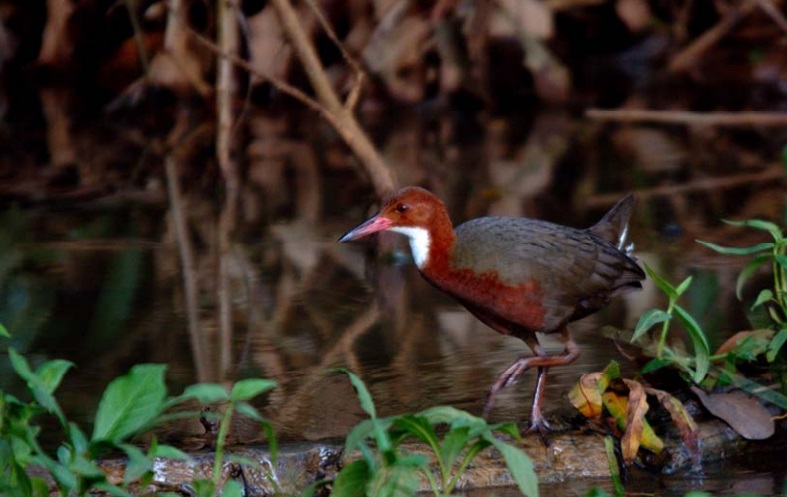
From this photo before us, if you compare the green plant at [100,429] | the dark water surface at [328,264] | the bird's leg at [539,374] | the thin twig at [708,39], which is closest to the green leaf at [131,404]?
the green plant at [100,429]

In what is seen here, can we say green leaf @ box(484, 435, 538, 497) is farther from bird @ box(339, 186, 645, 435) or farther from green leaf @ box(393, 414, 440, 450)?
bird @ box(339, 186, 645, 435)

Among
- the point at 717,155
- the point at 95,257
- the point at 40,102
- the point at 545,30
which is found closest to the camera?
the point at 95,257

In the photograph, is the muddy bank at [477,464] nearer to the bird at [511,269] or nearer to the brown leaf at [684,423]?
the brown leaf at [684,423]

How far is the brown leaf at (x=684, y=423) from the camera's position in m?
4.07

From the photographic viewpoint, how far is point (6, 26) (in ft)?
45.2

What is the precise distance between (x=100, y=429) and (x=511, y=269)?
166cm

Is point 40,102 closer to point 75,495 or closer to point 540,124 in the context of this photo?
point 540,124

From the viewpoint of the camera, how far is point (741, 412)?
4.23m

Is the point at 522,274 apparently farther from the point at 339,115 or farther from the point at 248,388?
the point at 339,115

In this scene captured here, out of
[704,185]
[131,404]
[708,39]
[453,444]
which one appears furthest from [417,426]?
[708,39]

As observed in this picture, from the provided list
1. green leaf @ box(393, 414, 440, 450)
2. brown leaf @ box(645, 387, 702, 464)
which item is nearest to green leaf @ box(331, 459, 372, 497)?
green leaf @ box(393, 414, 440, 450)

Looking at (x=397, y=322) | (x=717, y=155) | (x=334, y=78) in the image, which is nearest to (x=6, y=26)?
(x=334, y=78)

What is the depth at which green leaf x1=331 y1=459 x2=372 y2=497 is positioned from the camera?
325 cm

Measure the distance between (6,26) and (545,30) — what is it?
4917 millimetres
